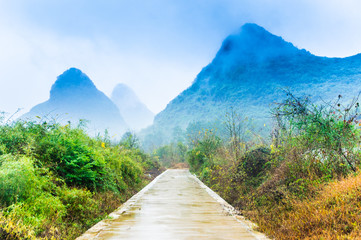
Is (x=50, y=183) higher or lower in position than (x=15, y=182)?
lower

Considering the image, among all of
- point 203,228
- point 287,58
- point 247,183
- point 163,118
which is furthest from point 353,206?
point 163,118

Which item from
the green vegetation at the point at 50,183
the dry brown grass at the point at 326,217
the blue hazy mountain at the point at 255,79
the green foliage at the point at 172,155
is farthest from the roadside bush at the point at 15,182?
the blue hazy mountain at the point at 255,79

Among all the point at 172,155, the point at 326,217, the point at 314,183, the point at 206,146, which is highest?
the point at 172,155

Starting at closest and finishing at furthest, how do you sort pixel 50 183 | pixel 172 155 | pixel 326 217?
1. pixel 326 217
2. pixel 50 183
3. pixel 172 155

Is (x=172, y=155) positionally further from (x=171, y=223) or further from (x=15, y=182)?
(x=15, y=182)

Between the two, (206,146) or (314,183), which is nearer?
(314,183)

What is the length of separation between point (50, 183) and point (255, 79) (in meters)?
108

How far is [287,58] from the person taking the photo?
12188 centimetres

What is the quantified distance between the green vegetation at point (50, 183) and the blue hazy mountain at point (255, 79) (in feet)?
177

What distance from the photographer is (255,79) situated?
110m

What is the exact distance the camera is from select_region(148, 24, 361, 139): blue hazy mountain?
3551 inches

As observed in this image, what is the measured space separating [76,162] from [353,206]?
6827 mm

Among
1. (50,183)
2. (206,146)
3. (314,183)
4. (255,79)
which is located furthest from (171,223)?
(255,79)

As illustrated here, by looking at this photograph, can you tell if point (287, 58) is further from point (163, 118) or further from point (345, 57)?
point (163, 118)
